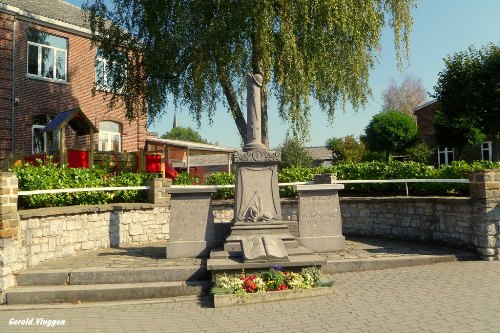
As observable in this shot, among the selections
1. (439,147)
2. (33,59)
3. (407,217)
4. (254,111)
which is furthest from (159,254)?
(439,147)

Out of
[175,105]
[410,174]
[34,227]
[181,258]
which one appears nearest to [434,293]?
[181,258]

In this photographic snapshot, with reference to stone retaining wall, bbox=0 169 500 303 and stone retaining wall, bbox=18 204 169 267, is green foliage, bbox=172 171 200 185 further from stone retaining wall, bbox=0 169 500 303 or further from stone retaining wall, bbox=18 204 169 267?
stone retaining wall, bbox=18 204 169 267

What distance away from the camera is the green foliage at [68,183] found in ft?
27.0

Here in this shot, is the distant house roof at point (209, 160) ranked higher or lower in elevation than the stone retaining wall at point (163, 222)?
higher

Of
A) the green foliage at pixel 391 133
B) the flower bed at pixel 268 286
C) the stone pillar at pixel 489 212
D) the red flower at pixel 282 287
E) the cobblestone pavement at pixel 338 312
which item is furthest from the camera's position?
the green foliage at pixel 391 133

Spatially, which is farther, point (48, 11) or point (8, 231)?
point (48, 11)

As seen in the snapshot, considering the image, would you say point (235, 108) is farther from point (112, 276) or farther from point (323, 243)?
point (112, 276)

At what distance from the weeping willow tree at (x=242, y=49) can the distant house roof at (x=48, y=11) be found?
335 cm

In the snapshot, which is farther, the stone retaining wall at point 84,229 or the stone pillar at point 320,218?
the stone pillar at point 320,218

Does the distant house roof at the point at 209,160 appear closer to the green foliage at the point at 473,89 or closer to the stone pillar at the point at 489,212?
the green foliage at the point at 473,89

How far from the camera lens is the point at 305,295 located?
242 inches

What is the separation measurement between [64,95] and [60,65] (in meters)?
1.33

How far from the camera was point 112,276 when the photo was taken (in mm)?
6742

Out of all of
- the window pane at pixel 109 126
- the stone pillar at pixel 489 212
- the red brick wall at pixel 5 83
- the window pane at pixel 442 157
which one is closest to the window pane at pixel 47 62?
the red brick wall at pixel 5 83
